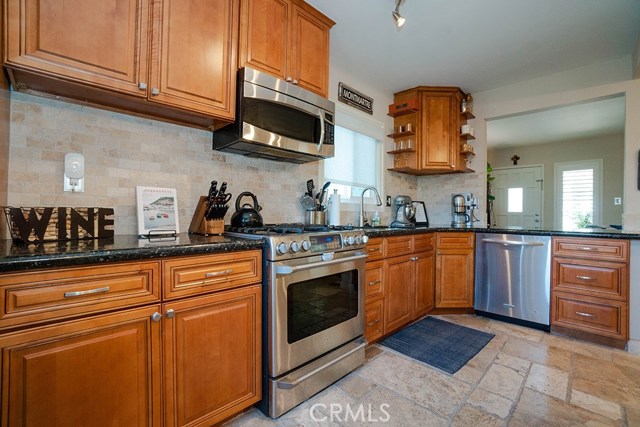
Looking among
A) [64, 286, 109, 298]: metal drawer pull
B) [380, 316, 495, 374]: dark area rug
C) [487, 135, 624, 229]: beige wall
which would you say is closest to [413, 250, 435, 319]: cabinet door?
[380, 316, 495, 374]: dark area rug

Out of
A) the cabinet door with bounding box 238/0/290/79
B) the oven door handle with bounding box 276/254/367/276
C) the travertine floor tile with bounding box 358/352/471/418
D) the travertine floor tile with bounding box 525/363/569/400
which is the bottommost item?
Answer: the travertine floor tile with bounding box 358/352/471/418

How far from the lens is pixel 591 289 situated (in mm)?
2402

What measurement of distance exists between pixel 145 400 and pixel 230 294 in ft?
1.60

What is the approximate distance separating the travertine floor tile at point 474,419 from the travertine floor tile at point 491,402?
5 cm

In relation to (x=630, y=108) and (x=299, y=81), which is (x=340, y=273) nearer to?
(x=299, y=81)

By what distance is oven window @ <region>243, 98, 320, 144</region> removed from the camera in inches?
69.4

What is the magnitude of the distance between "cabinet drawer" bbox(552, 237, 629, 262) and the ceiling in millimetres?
1661

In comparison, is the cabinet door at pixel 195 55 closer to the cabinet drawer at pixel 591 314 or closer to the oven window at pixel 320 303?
the oven window at pixel 320 303

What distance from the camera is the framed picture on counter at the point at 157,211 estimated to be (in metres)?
1.61

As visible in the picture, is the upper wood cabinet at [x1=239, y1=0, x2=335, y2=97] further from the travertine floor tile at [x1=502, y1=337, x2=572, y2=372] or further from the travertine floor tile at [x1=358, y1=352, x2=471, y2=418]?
the travertine floor tile at [x1=502, y1=337, x2=572, y2=372]

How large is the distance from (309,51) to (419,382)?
7.58 feet

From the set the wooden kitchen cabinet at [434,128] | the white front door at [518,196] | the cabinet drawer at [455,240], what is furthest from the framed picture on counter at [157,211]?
the white front door at [518,196]

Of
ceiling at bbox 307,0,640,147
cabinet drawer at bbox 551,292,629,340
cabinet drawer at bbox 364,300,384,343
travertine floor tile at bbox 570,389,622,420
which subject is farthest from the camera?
cabinet drawer at bbox 551,292,629,340

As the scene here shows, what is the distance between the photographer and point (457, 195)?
11.1ft
